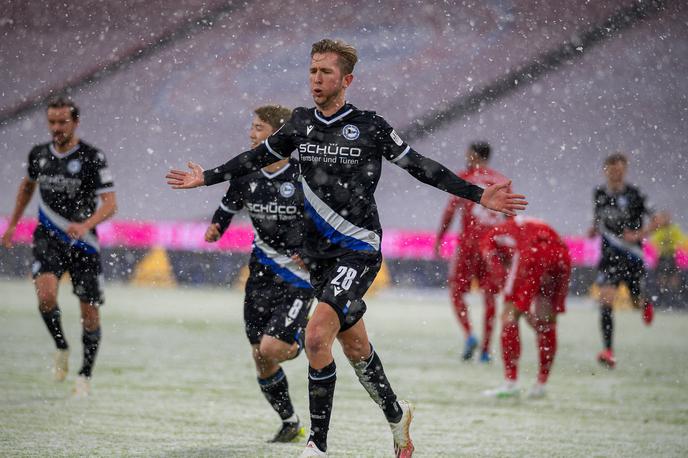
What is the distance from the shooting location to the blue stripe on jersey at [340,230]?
4941mm

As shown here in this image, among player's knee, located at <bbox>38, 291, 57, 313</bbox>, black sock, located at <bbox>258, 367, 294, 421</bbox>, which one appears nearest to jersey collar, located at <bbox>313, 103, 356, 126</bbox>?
black sock, located at <bbox>258, 367, 294, 421</bbox>

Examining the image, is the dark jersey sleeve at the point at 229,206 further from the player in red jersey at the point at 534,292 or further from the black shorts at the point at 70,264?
the player in red jersey at the point at 534,292

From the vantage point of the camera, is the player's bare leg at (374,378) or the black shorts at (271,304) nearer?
the player's bare leg at (374,378)

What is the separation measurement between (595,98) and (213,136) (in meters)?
7.72

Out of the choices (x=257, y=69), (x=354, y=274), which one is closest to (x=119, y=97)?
(x=257, y=69)

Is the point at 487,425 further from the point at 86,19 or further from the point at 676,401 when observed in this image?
the point at 86,19

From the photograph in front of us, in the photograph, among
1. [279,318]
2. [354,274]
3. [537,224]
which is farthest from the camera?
[537,224]

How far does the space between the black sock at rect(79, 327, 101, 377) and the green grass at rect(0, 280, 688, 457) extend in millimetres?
A: 189

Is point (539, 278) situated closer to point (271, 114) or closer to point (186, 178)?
point (271, 114)

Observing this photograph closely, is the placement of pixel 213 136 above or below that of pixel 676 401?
above

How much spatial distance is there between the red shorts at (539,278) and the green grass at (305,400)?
2.66ft

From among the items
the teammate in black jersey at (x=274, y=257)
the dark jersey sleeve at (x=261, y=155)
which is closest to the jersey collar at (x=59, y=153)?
the teammate in black jersey at (x=274, y=257)

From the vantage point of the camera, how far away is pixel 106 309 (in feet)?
50.2

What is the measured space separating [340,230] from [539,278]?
3843mm
